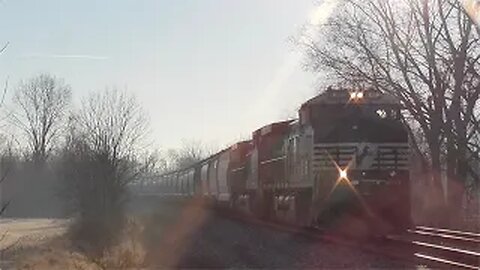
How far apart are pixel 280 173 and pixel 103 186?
20.6 metres

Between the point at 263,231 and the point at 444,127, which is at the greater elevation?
the point at 444,127

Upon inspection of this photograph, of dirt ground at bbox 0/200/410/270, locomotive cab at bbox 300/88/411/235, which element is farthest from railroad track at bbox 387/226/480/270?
locomotive cab at bbox 300/88/411/235

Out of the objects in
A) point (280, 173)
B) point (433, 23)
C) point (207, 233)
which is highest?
point (433, 23)

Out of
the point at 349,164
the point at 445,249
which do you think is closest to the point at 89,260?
the point at 349,164

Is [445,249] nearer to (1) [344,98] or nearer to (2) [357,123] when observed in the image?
(2) [357,123]

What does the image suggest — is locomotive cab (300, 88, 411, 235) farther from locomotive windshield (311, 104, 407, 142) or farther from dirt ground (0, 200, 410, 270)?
dirt ground (0, 200, 410, 270)

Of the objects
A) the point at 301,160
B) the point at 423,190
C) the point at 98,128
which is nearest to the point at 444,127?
the point at 423,190

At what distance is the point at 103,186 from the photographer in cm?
4366

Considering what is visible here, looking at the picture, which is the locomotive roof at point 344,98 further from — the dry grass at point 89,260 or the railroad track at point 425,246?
the dry grass at point 89,260

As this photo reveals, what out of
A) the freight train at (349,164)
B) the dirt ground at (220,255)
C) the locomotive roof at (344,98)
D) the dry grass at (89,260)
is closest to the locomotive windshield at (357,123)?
the freight train at (349,164)

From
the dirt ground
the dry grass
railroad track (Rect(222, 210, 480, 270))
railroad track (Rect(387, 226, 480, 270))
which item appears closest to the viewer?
railroad track (Rect(387, 226, 480, 270))

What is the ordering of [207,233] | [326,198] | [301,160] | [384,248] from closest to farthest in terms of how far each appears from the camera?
[384,248] < [326,198] < [301,160] < [207,233]

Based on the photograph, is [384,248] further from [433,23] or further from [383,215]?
[433,23]

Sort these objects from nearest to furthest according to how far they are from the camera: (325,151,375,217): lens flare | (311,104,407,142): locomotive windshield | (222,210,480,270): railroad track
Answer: (222,210,480,270): railroad track → (325,151,375,217): lens flare → (311,104,407,142): locomotive windshield
